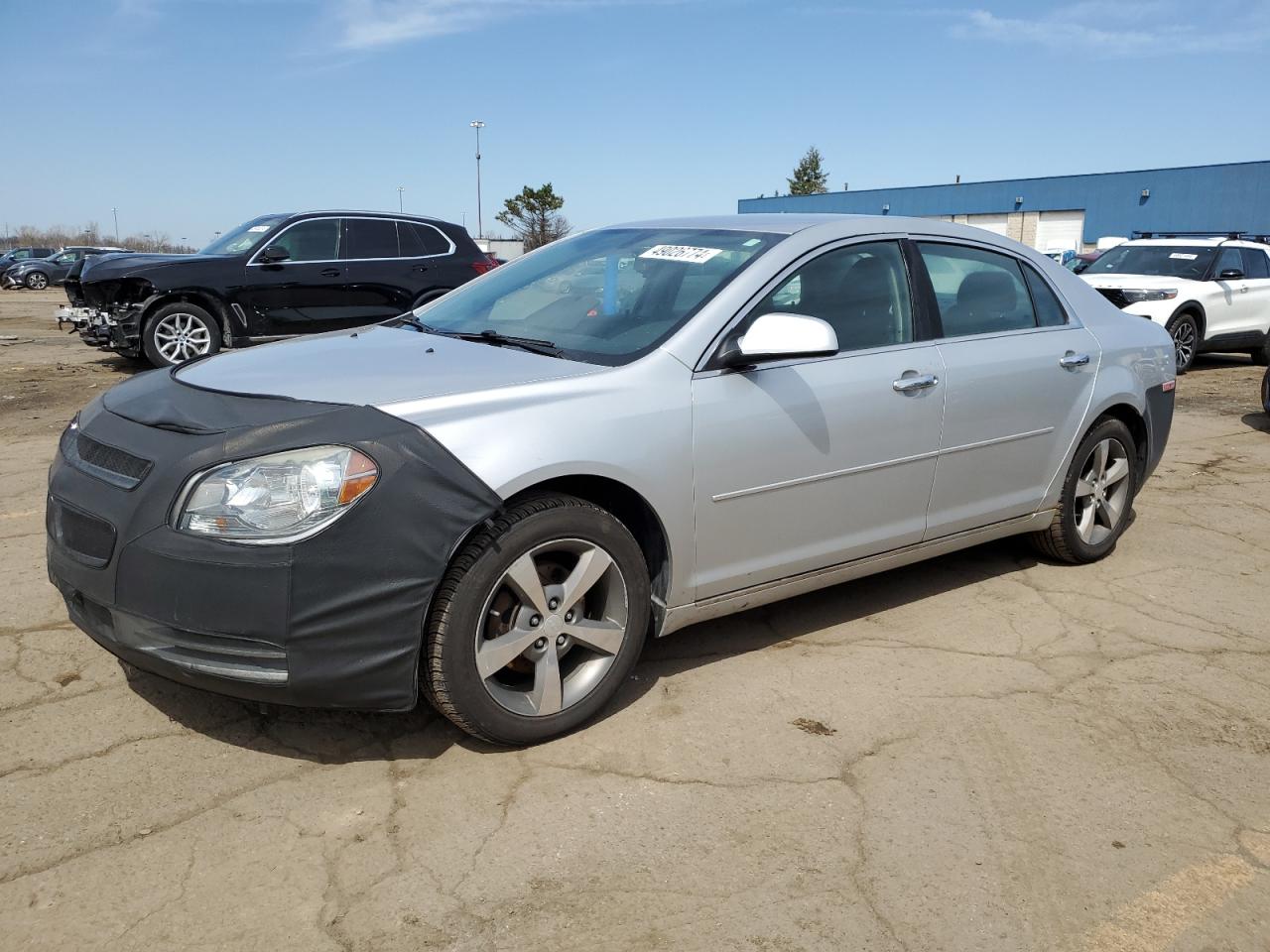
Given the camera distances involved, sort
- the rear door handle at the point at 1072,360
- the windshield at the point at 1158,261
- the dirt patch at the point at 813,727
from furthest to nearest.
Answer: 1. the windshield at the point at 1158,261
2. the rear door handle at the point at 1072,360
3. the dirt patch at the point at 813,727

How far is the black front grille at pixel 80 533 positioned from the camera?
116 inches

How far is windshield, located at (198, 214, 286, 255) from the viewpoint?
36.8 feet

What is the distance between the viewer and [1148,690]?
A: 3789 millimetres

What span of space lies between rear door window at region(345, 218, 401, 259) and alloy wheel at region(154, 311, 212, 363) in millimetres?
1728

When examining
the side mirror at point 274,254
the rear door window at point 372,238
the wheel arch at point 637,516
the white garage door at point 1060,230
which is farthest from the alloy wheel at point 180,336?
the white garage door at point 1060,230

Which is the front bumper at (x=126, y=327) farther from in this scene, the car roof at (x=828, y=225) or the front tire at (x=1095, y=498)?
the front tire at (x=1095, y=498)

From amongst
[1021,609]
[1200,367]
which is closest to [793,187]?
[1200,367]

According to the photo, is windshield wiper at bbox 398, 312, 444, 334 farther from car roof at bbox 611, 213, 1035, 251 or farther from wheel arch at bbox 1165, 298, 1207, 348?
wheel arch at bbox 1165, 298, 1207, 348

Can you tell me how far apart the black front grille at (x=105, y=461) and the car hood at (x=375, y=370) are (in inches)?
14.7

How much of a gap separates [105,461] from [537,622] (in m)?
1.35

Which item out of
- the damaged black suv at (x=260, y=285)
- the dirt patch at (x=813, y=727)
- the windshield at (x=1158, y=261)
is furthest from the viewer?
the windshield at (x=1158, y=261)

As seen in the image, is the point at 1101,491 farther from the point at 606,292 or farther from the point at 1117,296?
the point at 1117,296

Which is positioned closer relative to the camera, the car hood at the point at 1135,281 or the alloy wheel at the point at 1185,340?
the car hood at the point at 1135,281

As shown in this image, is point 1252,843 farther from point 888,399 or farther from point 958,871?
point 888,399
